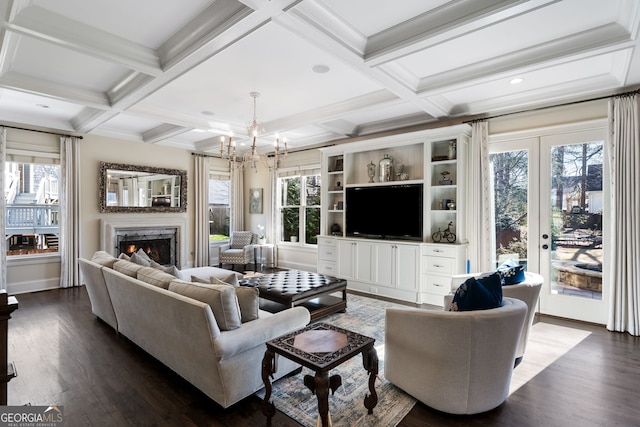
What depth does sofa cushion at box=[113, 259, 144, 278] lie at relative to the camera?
10.1 feet

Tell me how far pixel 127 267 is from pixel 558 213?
5.05 metres

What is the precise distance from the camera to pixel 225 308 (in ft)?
7.27

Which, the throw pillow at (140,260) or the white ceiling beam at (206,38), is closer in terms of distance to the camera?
the white ceiling beam at (206,38)

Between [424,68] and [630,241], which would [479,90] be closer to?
[424,68]

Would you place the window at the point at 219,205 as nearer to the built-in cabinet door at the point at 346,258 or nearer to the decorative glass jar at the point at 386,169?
the built-in cabinet door at the point at 346,258

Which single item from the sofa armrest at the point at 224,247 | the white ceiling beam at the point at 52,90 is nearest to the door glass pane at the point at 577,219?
the white ceiling beam at the point at 52,90

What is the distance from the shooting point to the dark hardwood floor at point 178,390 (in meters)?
2.14

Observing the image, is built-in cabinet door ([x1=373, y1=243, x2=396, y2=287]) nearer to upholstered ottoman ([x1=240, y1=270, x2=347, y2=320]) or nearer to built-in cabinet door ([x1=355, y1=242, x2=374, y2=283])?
built-in cabinet door ([x1=355, y1=242, x2=374, y2=283])

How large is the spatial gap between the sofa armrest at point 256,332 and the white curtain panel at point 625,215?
3.61 metres

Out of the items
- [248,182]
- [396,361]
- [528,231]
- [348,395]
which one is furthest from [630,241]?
[248,182]

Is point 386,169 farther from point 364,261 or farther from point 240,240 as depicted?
point 240,240

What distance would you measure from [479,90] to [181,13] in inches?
135

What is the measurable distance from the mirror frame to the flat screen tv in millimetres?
3691

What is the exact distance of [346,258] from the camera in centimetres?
567
